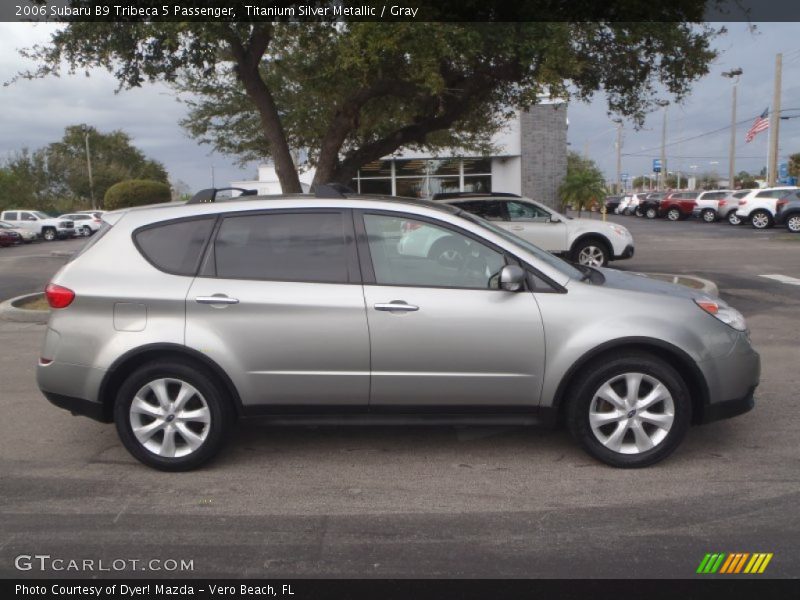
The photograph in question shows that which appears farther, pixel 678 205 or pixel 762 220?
pixel 678 205

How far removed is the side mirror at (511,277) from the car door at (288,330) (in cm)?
89

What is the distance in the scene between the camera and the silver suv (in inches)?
188

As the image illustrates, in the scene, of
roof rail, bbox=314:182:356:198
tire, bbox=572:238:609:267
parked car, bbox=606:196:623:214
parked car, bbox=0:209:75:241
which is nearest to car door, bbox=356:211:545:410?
roof rail, bbox=314:182:356:198

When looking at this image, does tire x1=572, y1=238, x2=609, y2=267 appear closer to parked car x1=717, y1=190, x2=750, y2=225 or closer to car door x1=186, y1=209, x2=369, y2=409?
car door x1=186, y1=209, x2=369, y2=409

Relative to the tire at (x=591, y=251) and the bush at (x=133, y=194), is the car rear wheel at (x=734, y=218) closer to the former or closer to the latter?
the tire at (x=591, y=251)

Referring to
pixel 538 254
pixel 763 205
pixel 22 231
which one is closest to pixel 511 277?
pixel 538 254

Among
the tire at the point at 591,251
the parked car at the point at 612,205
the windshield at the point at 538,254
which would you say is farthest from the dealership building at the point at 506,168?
the parked car at the point at 612,205

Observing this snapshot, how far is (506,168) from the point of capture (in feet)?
103

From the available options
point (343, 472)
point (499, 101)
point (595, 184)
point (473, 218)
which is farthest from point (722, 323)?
point (595, 184)

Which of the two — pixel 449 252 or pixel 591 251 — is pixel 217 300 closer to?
pixel 449 252

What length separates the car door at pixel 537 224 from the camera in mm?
15070

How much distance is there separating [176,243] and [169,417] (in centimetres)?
113

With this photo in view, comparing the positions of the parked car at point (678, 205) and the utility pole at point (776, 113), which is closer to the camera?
the utility pole at point (776, 113)

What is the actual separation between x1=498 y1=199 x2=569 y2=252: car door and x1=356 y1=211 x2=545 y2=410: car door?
10393 millimetres
